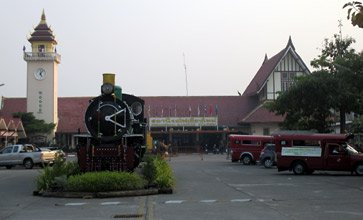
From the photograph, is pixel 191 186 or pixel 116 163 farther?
pixel 191 186

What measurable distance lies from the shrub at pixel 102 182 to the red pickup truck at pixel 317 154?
38.2ft

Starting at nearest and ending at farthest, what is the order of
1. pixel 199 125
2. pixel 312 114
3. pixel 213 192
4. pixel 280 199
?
pixel 280 199, pixel 213 192, pixel 312 114, pixel 199 125

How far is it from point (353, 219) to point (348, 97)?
21.7 meters

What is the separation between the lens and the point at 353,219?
11383 mm

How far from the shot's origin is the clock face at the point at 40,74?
6284cm

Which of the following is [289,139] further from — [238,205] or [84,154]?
[238,205]

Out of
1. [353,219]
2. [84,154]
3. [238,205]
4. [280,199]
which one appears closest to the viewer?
[353,219]

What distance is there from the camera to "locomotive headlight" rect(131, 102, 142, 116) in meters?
24.2

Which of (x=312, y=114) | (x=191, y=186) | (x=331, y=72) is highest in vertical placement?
(x=331, y=72)

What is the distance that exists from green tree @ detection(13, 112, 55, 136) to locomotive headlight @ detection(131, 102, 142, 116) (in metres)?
36.7

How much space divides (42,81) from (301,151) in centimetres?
4243

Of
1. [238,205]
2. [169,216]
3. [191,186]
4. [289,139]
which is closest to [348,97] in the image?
[289,139]

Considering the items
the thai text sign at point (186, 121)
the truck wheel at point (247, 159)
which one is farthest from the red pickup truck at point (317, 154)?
the thai text sign at point (186, 121)

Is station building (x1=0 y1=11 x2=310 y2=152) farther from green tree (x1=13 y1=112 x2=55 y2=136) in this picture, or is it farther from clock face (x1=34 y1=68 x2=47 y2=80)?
green tree (x1=13 y1=112 x2=55 y2=136)
